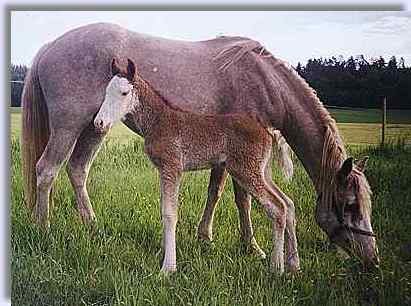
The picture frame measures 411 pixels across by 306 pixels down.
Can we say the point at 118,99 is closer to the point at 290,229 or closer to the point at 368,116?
the point at 290,229

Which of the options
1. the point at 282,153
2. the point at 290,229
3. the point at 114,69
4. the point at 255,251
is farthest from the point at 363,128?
the point at 114,69

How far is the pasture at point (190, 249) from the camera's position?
197 cm

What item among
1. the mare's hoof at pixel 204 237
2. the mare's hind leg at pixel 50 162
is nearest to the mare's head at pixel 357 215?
the mare's hoof at pixel 204 237

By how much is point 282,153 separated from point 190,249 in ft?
1.18

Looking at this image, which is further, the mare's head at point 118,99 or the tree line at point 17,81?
the tree line at point 17,81

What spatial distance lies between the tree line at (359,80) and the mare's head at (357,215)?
172 millimetres

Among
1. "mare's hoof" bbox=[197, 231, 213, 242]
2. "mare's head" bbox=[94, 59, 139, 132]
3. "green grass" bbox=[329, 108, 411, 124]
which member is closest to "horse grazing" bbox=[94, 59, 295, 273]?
"mare's head" bbox=[94, 59, 139, 132]

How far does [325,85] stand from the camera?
2.01 metres

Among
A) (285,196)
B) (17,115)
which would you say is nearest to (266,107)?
(285,196)

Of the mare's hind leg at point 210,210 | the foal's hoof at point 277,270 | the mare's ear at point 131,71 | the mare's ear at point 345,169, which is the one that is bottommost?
the foal's hoof at point 277,270

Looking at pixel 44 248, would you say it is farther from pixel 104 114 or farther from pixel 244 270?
pixel 244 270

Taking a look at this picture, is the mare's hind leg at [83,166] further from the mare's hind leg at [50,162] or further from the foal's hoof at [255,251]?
the foal's hoof at [255,251]

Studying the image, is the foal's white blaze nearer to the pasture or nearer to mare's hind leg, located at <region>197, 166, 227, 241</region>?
the pasture

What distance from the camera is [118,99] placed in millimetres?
1950
